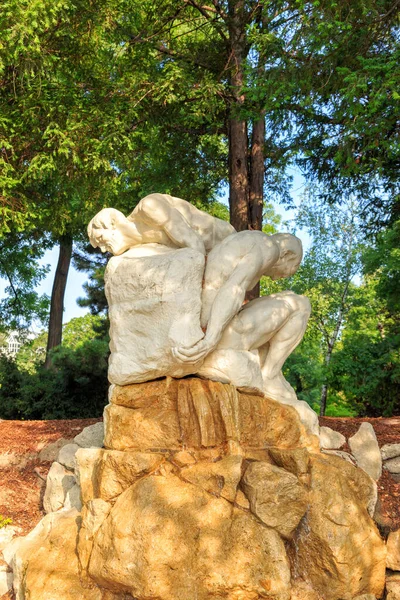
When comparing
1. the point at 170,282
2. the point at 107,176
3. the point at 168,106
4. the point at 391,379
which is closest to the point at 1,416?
the point at 107,176

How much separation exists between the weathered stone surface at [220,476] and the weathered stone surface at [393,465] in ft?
10.2

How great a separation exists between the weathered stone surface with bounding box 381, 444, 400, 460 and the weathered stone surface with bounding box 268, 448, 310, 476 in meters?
2.74

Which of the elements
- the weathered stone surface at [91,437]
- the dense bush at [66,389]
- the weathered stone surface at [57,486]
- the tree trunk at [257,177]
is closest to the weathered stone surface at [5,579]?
the weathered stone surface at [57,486]

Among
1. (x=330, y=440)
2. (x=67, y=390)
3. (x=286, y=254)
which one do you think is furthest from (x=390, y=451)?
(x=67, y=390)

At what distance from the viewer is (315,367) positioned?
53.4 feet

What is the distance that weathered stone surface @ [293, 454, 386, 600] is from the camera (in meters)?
4.39

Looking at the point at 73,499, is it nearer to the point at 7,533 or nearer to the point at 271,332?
the point at 7,533

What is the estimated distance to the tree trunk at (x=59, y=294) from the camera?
621 inches

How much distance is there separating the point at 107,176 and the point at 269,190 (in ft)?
14.3

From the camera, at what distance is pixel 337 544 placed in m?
4.39

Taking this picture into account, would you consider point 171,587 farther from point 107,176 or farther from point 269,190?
point 269,190

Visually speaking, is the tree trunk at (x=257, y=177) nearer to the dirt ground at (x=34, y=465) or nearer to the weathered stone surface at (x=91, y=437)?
the dirt ground at (x=34, y=465)

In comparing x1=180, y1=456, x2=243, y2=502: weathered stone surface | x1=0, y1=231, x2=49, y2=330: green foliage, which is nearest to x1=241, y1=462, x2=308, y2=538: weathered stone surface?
x1=180, y1=456, x2=243, y2=502: weathered stone surface

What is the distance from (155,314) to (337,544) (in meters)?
2.26
